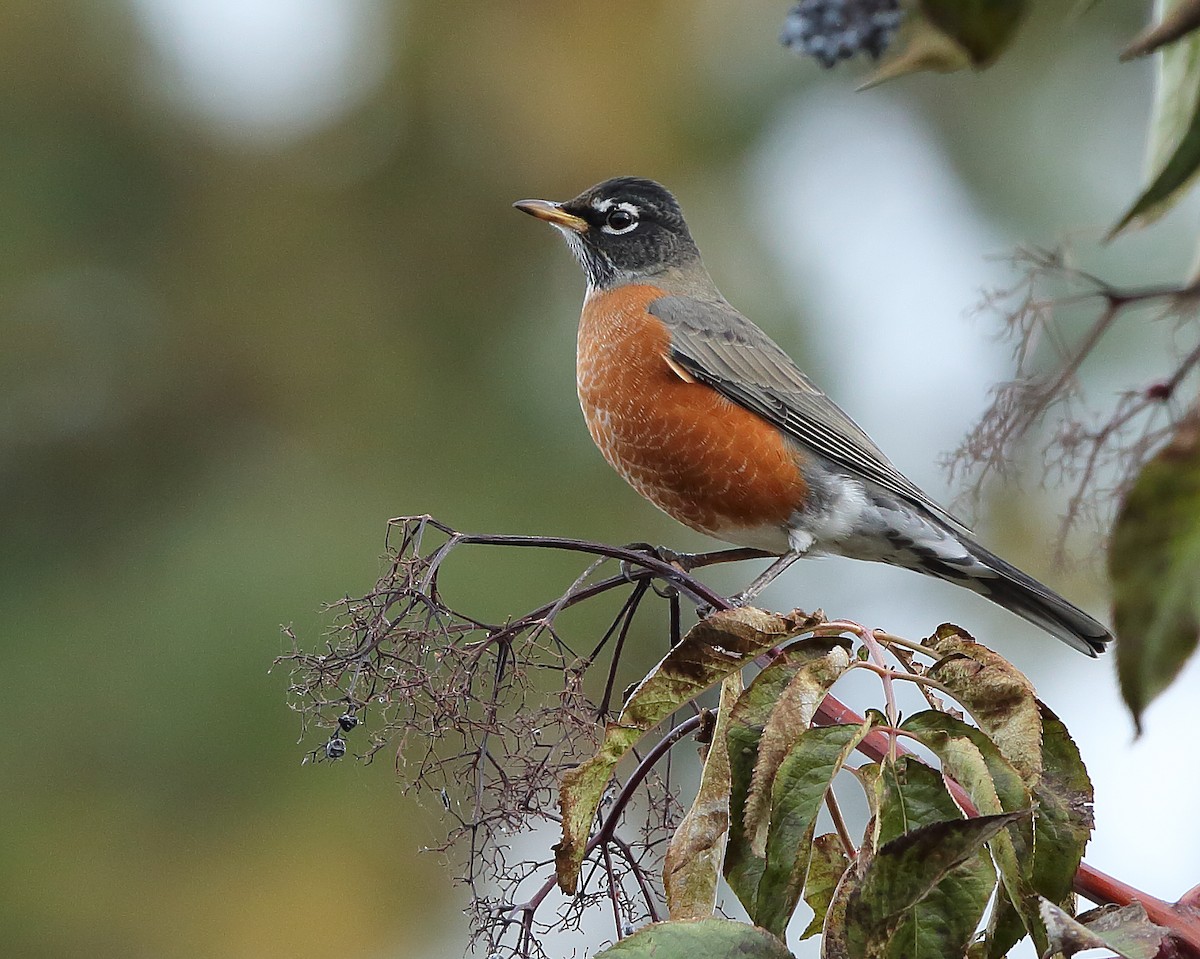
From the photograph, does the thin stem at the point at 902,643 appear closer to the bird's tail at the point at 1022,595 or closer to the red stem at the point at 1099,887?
the red stem at the point at 1099,887

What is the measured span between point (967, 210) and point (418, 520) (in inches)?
169

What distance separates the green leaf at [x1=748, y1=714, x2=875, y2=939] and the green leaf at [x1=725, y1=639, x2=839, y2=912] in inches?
1.4

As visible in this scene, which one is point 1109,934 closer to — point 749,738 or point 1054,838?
point 1054,838

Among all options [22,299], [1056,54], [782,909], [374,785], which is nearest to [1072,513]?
[782,909]

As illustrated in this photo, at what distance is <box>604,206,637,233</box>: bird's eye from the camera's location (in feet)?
12.3

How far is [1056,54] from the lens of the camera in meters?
5.40

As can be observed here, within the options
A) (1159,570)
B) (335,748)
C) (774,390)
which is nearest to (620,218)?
(774,390)

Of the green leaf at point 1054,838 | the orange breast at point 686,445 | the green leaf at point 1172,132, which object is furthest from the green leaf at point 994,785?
the orange breast at point 686,445

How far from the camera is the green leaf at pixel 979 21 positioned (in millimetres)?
893

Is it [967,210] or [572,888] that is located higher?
[967,210]

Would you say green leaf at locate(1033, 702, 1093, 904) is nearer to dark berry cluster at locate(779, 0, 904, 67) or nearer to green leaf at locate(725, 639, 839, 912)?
green leaf at locate(725, 639, 839, 912)

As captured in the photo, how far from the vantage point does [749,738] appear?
1.15 m

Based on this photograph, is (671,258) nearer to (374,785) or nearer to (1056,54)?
(374,785)

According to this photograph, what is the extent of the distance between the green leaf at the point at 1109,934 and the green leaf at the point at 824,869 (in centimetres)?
30
